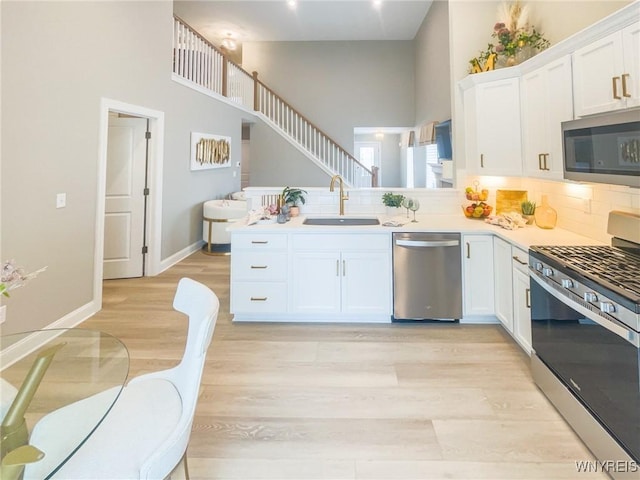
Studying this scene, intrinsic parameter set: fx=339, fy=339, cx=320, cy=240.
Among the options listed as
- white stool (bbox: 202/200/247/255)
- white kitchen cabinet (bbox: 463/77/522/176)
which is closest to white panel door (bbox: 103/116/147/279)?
white stool (bbox: 202/200/247/255)

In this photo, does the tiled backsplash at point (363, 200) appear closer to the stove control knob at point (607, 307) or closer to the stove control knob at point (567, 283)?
the stove control knob at point (567, 283)

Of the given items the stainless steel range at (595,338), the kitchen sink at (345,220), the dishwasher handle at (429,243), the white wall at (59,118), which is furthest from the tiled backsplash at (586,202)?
the white wall at (59,118)

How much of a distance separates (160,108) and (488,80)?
4044 millimetres

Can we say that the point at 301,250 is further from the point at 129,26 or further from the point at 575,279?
the point at 129,26

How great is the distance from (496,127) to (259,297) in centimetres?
276

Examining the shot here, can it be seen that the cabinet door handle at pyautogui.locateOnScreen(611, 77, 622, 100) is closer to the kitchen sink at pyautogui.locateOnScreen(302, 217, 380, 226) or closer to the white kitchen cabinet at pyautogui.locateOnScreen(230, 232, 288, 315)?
the kitchen sink at pyautogui.locateOnScreen(302, 217, 380, 226)

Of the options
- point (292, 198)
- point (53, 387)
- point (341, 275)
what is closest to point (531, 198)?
point (341, 275)

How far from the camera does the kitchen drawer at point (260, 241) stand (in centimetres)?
316

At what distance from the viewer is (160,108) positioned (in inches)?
182

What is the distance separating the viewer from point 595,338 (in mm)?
1595

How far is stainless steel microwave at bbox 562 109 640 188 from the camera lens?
165 centimetres

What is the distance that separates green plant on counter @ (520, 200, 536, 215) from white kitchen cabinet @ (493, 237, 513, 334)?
51cm

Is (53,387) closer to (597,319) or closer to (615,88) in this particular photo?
(597,319)

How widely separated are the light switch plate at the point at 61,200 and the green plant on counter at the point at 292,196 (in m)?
1.98
